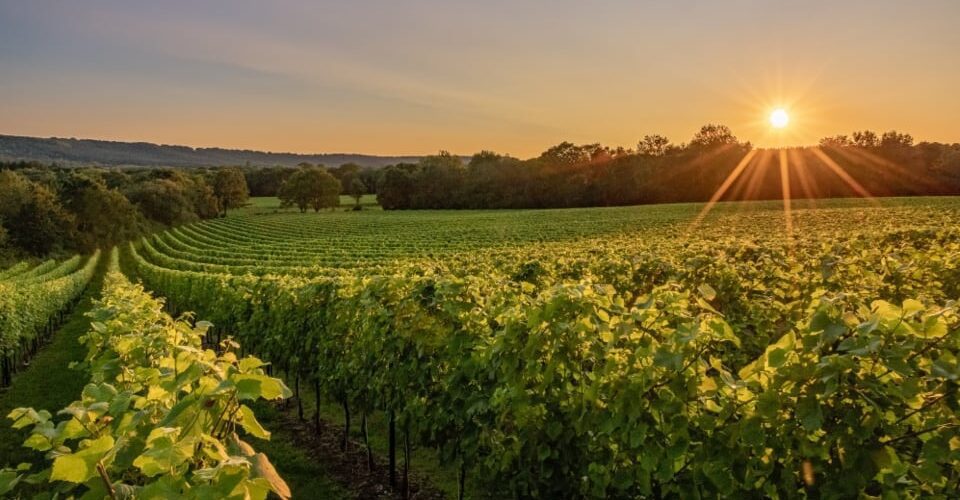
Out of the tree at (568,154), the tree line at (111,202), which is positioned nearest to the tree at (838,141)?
the tree at (568,154)

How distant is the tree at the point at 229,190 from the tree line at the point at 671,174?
2944 centimetres

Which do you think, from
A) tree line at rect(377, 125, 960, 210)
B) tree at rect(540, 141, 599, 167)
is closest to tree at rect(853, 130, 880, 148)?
tree line at rect(377, 125, 960, 210)

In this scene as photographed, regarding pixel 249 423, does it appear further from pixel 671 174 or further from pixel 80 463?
pixel 671 174

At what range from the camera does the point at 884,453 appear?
288 cm

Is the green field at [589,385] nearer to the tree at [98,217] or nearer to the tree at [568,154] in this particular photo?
the tree at [98,217]

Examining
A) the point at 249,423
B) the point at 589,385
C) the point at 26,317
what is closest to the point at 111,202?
the point at 26,317

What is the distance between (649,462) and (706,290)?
3.84 feet

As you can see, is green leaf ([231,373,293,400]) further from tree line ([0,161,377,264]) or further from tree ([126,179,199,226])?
tree ([126,179,199,226])

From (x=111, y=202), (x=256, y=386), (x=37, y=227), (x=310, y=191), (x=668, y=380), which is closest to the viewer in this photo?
(x=256, y=386)

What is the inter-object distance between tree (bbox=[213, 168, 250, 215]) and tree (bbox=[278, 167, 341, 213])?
33.2 feet

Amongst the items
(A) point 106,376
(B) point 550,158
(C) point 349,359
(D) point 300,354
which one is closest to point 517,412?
(A) point 106,376

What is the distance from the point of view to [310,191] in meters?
114

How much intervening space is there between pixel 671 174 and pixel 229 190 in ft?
286

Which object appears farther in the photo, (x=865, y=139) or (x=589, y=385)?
(x=865, y=139)
